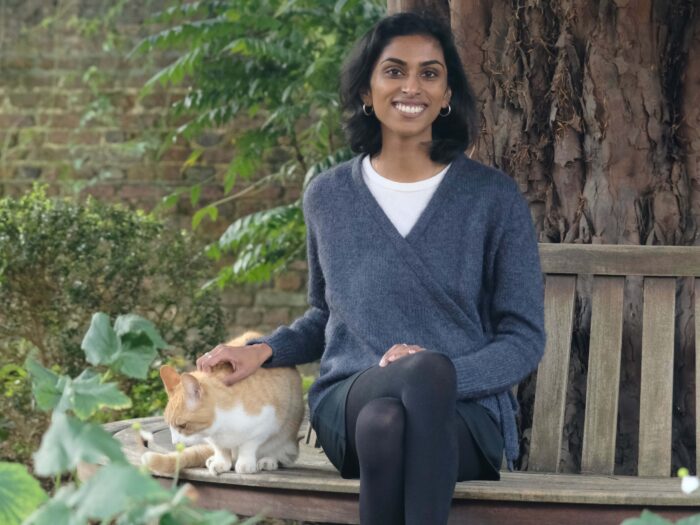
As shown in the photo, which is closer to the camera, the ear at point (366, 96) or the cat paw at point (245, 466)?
the cat paw at point (245, 466)

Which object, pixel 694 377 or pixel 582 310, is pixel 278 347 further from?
pixel 694 377

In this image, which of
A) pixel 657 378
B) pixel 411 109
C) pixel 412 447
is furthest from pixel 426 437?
pixel 657 378

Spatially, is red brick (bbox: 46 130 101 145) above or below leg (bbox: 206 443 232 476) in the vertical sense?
above

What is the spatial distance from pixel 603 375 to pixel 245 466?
3.35 feet

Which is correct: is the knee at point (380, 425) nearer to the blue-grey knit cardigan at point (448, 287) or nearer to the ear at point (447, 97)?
the blue-grey knit cardigan at point (448, 287)

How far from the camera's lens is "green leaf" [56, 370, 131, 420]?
Result: 180 centimetres

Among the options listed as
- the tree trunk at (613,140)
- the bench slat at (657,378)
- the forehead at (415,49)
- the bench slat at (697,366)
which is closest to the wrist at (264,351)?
the forehead at (415,49)

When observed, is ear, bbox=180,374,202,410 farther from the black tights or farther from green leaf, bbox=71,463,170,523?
green leaf, bbox=71,463,170,523

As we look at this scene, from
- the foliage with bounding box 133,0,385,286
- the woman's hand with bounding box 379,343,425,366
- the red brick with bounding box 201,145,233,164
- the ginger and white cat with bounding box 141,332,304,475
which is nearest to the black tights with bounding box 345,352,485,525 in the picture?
the woman's hand with bounding box 379,343,425,366

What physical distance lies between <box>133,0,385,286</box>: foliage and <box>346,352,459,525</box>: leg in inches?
135

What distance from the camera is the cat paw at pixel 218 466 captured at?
3078 mm

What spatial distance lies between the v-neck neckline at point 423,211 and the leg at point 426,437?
0.43 metres

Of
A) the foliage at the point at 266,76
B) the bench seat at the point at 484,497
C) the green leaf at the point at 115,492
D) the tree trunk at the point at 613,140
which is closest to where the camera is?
the green leaf at the point at 115,492

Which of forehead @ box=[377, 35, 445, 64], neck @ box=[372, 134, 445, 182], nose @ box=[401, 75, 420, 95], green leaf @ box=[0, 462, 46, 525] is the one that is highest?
forehead @ box=[377, 35, 445, 64]
